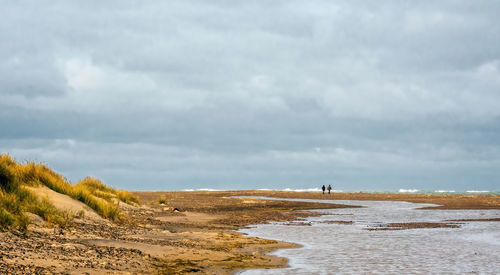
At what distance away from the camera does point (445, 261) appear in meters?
14.2

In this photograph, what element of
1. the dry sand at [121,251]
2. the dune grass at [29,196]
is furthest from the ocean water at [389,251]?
the dune grass at [29,196]

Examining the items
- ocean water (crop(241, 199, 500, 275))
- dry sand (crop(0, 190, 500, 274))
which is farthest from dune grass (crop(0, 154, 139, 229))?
ocean water (crop(241, 199, 500, 275))

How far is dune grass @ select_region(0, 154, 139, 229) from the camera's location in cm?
1392

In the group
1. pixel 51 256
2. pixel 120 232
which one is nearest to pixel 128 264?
pixel 51 256

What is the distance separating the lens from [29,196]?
17203mm

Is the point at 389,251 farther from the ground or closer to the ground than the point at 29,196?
closer to the ground

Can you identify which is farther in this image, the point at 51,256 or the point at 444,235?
the point at 444,235

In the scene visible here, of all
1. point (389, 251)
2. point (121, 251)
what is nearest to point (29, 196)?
point (121, 251)

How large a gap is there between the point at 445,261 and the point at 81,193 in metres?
15.9

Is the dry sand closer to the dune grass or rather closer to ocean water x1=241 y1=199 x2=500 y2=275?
the dune grass

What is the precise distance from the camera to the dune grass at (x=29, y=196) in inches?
548

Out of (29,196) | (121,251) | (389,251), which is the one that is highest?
(29,196)

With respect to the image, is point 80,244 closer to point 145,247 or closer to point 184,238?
point 145,247

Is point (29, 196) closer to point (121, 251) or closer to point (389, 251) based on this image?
point (121, 251)
